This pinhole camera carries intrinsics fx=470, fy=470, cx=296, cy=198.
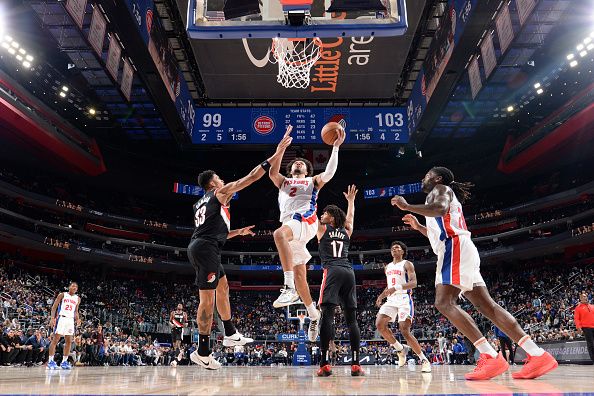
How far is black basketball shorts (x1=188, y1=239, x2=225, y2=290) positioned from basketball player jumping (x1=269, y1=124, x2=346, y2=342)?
74 cm

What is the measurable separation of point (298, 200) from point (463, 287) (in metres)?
2.18

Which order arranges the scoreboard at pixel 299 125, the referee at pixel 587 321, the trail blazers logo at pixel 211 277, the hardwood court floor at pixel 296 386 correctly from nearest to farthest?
1. the hardwood court floor at pixel 296 386
2. the trail blazers logo at pixel 211 277
3. the referee at pixel 587 321
4. the scoreboard at pixel 299 125

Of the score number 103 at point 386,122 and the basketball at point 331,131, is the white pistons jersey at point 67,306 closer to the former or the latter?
the basketball at point 331,131

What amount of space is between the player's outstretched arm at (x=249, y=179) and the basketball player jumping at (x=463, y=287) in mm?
1502

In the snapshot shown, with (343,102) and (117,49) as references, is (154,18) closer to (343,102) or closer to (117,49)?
(117,49)

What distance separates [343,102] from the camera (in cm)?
1462

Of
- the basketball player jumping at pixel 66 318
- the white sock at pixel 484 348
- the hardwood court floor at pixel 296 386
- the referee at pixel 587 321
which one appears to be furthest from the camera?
the basketball player jumping at pixel 66 318

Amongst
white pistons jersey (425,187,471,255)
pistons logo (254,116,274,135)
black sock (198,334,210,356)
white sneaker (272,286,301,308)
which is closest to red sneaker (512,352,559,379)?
white pistons jersey (425,187,471,255)

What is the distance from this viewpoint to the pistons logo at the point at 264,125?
1272 centimetres

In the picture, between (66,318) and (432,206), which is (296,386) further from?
(66,318)

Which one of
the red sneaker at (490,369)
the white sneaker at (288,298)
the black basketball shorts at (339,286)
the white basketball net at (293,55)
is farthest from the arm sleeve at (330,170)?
the white basketball net at (293,55)

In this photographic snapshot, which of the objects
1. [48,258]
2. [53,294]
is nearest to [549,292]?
[53,294]

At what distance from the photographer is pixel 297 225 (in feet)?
18.2

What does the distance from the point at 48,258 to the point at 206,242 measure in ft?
85.3
